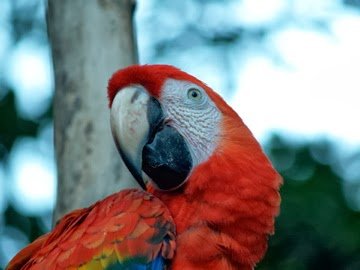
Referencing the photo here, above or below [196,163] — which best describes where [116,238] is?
below

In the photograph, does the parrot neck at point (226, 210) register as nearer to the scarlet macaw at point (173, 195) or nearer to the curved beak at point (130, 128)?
the scarlet macaw at point (173, 195)

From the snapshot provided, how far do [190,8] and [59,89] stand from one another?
2850 millimetres

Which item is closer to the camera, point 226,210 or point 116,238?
point 116,238

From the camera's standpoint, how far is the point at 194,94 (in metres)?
3.03

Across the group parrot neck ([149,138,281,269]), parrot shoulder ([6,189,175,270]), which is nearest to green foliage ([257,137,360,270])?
parrot neck ([149,138,281,269])

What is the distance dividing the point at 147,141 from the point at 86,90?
48 centimetres

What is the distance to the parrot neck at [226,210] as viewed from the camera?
2.71 metres

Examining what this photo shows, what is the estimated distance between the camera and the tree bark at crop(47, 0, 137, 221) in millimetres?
3113

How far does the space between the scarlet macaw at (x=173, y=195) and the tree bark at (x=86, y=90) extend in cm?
24

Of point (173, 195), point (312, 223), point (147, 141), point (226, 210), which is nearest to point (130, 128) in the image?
point (147, 141)

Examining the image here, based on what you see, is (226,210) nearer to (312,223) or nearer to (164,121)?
(164,121)

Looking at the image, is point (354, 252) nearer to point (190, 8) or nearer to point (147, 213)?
point (147, 213)

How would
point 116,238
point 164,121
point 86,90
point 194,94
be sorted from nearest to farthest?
point 116,238 < point 164,121 < point 194,94 < point 86,90

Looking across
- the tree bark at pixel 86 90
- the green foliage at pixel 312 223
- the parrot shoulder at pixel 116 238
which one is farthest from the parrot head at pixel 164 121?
the green foliage at pixel 312 223
